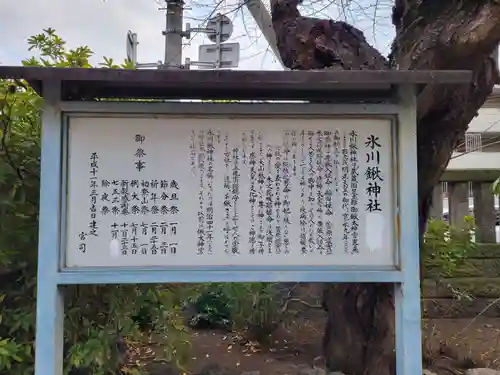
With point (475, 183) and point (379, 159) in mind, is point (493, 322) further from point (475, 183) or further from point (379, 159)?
point (379, 159)

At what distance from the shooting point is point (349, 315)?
411 cm

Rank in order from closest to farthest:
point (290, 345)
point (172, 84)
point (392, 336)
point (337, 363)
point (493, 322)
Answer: point (172, 84), point (392, 336), point (337, 363), point (290, 345), point (493, 322)

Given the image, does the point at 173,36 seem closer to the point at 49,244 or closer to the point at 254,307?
the point at 254,307

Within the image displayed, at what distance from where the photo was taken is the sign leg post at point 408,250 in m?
2.70

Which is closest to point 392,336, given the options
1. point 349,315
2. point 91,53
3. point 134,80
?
point 349,315

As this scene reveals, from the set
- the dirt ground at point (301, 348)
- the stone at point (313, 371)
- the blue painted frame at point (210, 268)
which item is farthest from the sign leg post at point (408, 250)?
the dirt ground at point (301, 348)

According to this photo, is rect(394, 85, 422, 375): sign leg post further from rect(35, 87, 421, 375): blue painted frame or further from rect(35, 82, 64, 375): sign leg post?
rect(35, 82, 64, 375): sign leg post

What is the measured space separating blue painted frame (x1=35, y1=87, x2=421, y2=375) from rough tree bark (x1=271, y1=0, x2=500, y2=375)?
30.3 inches

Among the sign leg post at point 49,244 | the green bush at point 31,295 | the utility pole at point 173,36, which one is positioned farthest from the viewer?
the utility pole at point 173,36

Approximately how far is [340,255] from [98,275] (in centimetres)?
132

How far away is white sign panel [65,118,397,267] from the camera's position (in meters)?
2.70

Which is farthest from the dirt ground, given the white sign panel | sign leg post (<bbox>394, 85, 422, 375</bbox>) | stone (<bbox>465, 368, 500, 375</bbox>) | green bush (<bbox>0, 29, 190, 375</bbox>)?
the white sign panel

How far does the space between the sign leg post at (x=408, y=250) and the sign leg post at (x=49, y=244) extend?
1.88m

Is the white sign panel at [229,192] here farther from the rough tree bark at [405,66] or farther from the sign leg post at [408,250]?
the rough tree bark at [405,66]
